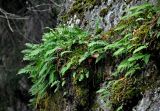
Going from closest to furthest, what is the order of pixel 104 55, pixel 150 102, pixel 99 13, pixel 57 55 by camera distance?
pixel 150 102, pixel 104 55, pixel 57 55, pixel 99 13

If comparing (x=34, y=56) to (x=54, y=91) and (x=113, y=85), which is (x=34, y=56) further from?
(x=113, y=85)

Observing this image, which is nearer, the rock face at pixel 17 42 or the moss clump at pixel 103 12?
the moss clump at pixel 103 12

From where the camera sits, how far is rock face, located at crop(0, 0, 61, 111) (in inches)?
513

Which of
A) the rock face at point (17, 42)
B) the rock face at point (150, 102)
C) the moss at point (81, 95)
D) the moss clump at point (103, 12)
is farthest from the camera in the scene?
the rock face at point (17, 42)

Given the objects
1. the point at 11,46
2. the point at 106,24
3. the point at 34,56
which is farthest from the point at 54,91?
the point at 11,46

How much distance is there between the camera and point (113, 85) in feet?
14.6

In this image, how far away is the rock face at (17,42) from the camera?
13.0m

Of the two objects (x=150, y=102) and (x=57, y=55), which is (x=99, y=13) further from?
(x=150, y=102)

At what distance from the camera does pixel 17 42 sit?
522 inches

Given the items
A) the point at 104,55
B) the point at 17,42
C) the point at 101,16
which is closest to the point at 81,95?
the point at 104,55

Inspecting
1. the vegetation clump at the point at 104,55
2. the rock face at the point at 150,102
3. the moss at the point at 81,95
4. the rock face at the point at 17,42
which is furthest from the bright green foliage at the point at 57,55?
the rock face at the point at 17,42

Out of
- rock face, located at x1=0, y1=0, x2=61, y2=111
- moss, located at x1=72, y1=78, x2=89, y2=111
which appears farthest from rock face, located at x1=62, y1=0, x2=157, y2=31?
rock face, located at x1=0, y1=0, x2=61, y2=111

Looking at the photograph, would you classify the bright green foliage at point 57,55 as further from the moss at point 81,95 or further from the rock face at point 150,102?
the rock face at point 150,102

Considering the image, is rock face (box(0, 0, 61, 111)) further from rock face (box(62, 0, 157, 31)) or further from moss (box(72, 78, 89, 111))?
moss (box(72, 78, 89, 111))
